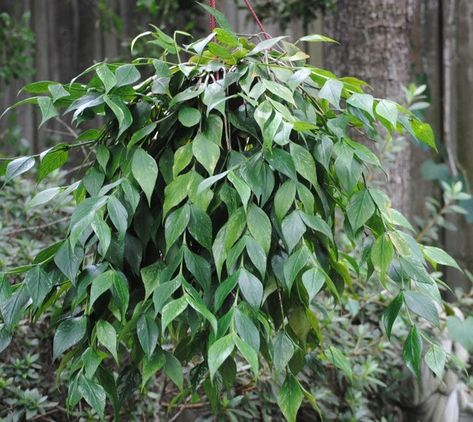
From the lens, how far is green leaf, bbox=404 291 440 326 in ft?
4.04

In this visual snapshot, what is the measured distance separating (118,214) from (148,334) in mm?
178

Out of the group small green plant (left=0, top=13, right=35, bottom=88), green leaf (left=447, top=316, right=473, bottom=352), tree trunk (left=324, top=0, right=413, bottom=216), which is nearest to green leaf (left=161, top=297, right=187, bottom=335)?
green leaf (left=447, top=316, right=473, bottom=352)

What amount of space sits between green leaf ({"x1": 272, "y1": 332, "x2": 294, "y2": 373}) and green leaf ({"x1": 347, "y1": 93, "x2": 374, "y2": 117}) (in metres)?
0.37

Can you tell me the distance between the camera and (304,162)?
4.09 ft

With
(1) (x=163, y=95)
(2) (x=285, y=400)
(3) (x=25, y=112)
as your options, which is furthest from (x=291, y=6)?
(2) (x=285, y=400)

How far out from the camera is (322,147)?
4.20 ft

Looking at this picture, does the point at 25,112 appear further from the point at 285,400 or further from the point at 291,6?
the point at 285,400

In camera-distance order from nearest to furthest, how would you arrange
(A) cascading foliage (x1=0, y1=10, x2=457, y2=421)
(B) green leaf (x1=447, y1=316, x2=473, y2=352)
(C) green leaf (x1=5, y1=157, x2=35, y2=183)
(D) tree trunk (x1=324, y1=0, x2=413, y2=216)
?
1. (A) cascading foliage (x1=0, y1=10, x2=457, y2=421)
2. (C) green leaf (x1=5, y1=157, x2=35, y2=183)
3. (B) green leaf (x1=447, y1=316, x2=473, y2=352)
4. (D) tree trunk (x1=324, y1=0, x2=413, y2=216)

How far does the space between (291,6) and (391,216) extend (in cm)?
244

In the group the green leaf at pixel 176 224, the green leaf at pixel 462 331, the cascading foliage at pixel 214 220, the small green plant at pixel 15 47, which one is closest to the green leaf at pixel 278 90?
the cascading foliage at pixel 214 220

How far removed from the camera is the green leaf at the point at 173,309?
1.13m

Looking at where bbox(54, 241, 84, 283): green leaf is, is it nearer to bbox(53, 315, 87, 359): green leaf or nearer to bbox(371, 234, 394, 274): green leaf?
bbox(53, 315, 87, 359): green leaf

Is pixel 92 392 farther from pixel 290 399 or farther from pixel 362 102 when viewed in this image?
pixel 362 102

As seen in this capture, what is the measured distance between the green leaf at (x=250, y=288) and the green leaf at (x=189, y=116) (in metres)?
0.25
